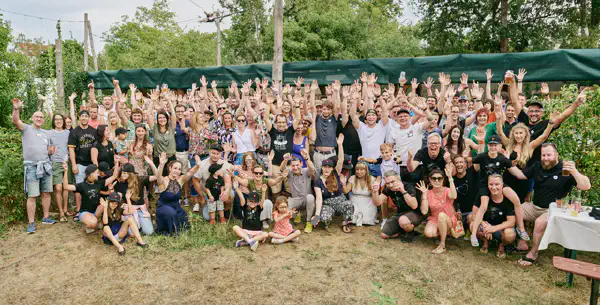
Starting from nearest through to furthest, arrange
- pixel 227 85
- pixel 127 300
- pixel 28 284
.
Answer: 1. pixel 127 300
2. pixel 28 284
3. pixel 227 85

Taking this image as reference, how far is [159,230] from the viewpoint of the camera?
5.71 m

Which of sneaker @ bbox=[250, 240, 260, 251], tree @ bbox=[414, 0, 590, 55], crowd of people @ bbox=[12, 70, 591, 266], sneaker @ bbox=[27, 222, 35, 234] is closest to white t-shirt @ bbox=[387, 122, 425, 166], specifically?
crowd of people @ bbox=[12, 70, 591, 266]

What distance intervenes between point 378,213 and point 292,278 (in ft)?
7.80

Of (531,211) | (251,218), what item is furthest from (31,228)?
(531,211)

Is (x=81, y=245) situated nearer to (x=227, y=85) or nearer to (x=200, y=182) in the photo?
(x=200, y=182)

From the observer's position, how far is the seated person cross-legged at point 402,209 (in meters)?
5.34

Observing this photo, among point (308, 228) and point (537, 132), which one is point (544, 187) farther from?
point (308, 228)

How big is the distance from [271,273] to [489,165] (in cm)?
322

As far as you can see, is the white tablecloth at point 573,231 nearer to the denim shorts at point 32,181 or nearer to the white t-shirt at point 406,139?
the white t-shirt at point 406,139

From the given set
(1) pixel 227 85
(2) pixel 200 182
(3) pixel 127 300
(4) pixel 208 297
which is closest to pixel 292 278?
(4) pixel 208 297

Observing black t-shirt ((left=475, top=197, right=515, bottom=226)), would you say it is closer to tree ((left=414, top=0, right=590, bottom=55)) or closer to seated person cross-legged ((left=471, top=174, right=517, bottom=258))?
seated person cross-legged ((left=471, top=174, right=517, bottom=258))

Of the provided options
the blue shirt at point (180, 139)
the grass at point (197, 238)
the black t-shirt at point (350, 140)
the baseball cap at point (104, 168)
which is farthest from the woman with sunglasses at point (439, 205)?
the baseball cap at point (104, 168)

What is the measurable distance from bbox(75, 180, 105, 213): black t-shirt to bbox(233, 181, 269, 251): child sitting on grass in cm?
206

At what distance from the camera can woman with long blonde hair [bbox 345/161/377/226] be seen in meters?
5.98
